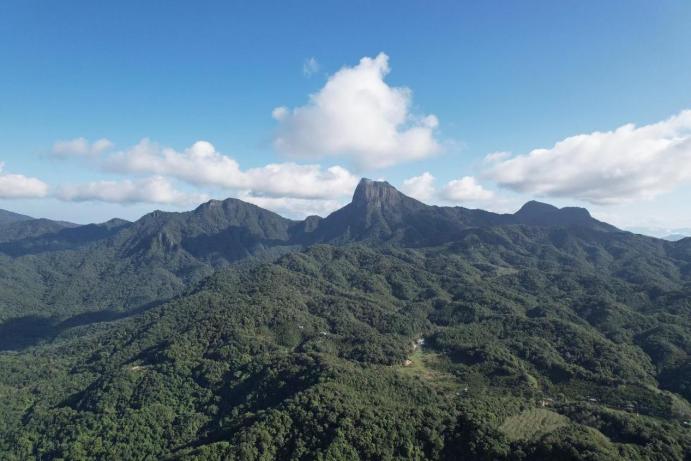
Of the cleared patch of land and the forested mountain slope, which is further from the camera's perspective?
the cleared patch of land

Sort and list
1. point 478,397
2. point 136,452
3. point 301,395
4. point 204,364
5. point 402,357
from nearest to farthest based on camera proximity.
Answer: point 301,395 < point 136,452 < point 478,397 < point 204,364 < point 402,357

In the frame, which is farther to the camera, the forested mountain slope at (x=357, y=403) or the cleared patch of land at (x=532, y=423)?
the cleared patch of land at (x=532, y=423)

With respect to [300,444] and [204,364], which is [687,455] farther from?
[204,364]

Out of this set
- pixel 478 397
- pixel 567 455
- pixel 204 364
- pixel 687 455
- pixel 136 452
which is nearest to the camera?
pixel 567 455

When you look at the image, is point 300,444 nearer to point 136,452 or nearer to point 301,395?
point 301,395

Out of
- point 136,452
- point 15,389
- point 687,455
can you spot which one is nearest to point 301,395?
point 136,452

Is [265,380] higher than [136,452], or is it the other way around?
[265,380]

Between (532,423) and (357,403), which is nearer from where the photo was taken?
(357,403)

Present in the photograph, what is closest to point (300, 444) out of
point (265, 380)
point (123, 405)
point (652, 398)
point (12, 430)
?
point (265, 380)

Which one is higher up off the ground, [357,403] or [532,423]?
[357,403]

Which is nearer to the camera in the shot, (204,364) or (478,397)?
(478,397)
